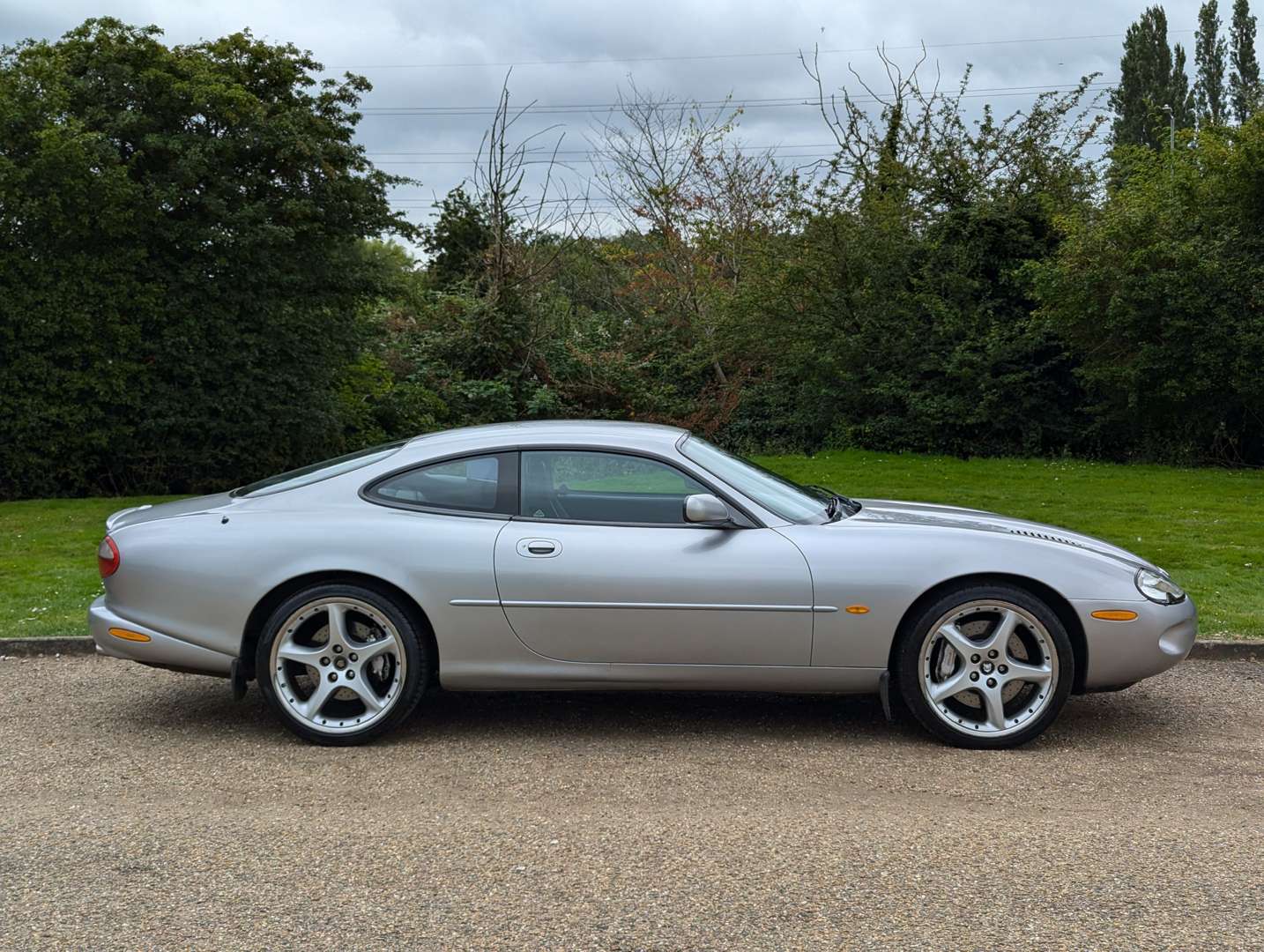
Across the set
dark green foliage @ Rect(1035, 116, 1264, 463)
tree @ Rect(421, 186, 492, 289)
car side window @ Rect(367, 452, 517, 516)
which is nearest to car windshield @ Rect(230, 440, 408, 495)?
car side window @ Rect(367, 452, 517, 516)

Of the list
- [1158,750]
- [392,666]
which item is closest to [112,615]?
[392,666]

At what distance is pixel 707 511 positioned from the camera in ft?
16.3

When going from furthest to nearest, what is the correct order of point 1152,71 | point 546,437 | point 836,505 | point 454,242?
point 1152,71 < point 454,242 < point 836,505 < point 546,437

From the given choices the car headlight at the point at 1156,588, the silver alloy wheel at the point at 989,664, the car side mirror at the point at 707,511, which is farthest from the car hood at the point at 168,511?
the car headlight at the point at 1156,588

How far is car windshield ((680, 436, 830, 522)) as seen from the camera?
5262 mm

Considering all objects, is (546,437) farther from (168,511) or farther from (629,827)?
(629,827)

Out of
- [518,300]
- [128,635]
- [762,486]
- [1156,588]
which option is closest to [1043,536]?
[1156,588]

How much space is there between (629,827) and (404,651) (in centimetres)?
141

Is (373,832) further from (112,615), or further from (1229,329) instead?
(1229,329)

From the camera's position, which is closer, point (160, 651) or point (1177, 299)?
point (160, 651)

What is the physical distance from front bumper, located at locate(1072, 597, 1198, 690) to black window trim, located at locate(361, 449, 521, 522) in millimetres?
2476

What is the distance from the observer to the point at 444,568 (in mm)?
5004

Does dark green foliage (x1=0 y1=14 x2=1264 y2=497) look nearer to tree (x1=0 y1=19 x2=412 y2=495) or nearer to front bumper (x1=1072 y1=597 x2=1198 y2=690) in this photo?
tree (x1=0 y1=19 x2=412 y2=495)

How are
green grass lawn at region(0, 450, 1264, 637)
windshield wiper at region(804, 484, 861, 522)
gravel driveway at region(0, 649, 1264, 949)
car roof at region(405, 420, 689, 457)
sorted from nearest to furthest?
gravel driveway at region(0, 649, 1264, 949) → car roof at region(405, 420, 689, 457) → windshield wiper at region(804, 484, 861, 522) → green grass lawn at region(0, 450, 1264, 637)
